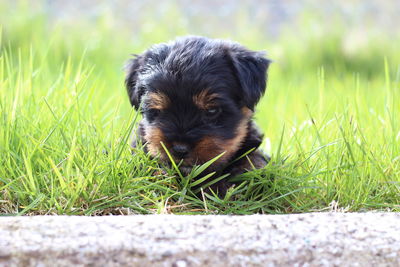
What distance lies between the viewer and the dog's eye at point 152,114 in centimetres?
385

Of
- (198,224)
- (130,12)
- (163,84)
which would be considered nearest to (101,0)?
(130,12)

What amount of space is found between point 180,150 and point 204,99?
1.28ft

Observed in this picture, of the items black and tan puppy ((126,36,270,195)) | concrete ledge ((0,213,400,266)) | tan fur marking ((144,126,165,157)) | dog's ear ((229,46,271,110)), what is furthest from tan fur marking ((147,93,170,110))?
concrete ledge ((0,213,400,266))

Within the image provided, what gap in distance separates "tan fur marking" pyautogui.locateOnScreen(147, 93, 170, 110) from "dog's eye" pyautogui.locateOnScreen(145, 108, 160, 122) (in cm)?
8

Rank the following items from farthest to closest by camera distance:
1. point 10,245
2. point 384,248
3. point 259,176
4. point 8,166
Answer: point 259,176 → point 8,166 → point 384,248 → point 10,245

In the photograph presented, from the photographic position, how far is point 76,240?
7.77ft

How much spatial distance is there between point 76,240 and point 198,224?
1.76 ft

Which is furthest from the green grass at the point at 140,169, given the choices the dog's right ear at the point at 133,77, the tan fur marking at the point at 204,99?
the tan fur marking at the point at 204,99

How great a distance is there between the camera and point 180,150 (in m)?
3.49

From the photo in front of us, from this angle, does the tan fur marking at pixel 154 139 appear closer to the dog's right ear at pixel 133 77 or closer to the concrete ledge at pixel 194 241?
the dog's right ear at pixel 133 77

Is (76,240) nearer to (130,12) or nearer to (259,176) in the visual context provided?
(259,176)

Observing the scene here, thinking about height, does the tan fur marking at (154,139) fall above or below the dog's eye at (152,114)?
below

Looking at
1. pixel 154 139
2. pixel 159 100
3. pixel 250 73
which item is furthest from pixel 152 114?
pixel 250 73

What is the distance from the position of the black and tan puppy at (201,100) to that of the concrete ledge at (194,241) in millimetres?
965
